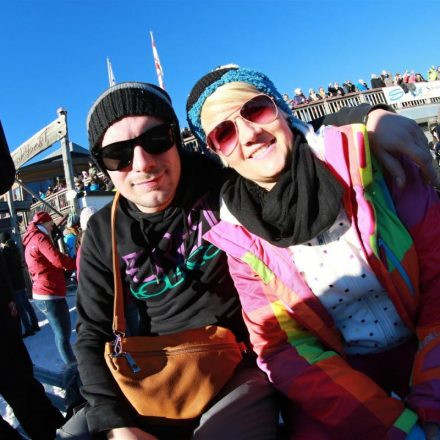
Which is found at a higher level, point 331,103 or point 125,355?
point 331,103

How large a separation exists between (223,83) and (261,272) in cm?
83

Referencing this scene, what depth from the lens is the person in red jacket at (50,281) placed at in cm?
471

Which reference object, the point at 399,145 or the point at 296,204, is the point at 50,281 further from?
the point at 399,145

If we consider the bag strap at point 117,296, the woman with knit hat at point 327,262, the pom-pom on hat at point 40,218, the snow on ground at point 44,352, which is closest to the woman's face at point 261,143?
the woman with knit hat at point 327,262

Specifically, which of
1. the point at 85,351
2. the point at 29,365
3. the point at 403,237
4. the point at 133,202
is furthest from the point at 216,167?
the point at 29,365

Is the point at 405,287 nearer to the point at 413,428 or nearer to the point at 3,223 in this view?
the point at 413,428

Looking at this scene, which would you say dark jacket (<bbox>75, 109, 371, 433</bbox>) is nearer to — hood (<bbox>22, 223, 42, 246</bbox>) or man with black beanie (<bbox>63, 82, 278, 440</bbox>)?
man with black beanie (<bbox>63, 82, 278, 440</bbox>)

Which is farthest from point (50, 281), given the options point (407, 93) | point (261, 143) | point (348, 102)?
point (407, 93)

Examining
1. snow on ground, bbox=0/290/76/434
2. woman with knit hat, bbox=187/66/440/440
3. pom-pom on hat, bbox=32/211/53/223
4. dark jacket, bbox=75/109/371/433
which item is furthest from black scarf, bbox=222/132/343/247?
pom-pom on hat, bbox=32/211/53/223

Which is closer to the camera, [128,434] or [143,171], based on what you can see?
[128,434]

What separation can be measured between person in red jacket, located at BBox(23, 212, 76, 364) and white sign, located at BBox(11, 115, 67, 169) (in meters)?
1.84

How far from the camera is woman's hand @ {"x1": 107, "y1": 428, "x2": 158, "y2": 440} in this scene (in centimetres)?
148

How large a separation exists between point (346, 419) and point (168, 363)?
73cm

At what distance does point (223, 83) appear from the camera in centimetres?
162
